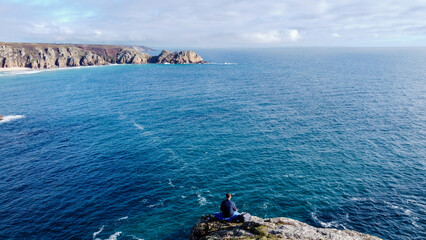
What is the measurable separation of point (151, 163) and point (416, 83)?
154522 millimetres

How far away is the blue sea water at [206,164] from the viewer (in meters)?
41.8

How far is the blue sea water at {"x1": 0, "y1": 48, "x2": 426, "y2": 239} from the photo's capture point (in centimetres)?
4184

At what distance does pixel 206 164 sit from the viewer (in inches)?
2286

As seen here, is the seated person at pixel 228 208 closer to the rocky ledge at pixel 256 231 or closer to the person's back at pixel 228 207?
the person's back at pixel 228 207

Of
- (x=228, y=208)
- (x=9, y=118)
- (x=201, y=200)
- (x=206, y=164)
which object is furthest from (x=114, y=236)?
(x=9, y=118)

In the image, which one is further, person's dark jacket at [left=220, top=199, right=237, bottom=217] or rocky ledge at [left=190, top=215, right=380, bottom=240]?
person's dark jacket at [left=220, top=199, right=237, bottom=217]

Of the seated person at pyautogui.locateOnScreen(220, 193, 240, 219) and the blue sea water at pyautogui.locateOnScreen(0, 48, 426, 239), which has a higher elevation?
the seated person at pyautogui.locateOnScreen(220, 193, 240, 219)

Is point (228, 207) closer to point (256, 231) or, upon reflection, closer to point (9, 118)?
point (256, 231)

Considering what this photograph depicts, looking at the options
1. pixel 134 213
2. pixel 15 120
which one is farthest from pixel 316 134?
pixel 15 120

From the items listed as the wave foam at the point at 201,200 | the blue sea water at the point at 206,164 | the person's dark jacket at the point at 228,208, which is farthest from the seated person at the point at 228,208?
the wave foam at the point at 201,200

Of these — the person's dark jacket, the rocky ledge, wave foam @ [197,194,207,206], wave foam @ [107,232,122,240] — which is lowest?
wave foam @ [107,232,122,240]

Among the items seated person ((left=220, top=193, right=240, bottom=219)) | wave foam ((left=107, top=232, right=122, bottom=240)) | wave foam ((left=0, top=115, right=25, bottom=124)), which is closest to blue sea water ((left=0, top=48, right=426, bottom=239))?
wave foam ((left=107, top=232, right=122, bottom=240))

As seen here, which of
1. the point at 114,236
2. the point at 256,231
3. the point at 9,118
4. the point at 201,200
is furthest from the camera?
the point at 9,118

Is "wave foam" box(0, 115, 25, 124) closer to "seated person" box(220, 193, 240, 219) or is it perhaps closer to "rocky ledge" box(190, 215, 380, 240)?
"rocky ledge" box(190, 215, 380, 240)
